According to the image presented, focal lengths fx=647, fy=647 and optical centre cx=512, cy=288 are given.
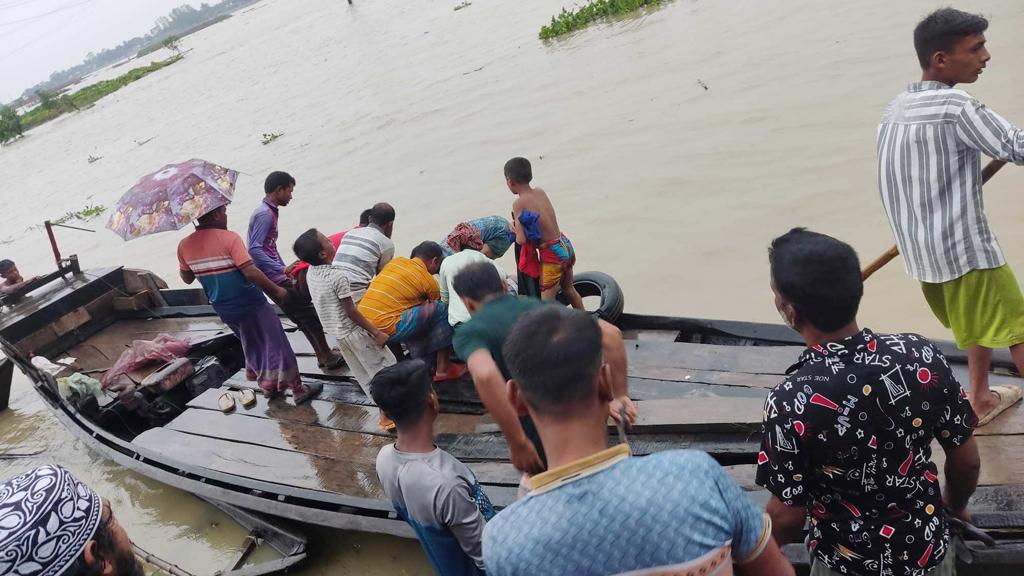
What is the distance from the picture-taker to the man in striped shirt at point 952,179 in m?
2.34

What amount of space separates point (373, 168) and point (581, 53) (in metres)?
5.95

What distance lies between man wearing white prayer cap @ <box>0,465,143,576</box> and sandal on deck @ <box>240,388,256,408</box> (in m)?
3.73

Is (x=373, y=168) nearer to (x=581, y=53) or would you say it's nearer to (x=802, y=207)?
(x=581, y=53)

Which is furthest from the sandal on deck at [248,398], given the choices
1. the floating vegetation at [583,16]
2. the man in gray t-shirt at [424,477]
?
the floating vegetation at [583,16]

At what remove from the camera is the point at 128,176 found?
19.8 m

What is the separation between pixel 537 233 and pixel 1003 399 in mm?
2768

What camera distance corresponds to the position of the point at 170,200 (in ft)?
13.8

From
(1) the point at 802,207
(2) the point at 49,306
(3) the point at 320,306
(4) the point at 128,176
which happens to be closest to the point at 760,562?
(3) the point at 320,306

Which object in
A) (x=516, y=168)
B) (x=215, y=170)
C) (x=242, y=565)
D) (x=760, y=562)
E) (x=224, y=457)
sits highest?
(x=215, y=170)

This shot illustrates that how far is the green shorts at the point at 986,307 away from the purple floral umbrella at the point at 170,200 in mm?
4095

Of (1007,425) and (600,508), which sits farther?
(1007,425)

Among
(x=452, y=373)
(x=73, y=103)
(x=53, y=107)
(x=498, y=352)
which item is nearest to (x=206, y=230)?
(x=452, y=373)

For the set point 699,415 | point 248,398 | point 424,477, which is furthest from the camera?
point 248,398

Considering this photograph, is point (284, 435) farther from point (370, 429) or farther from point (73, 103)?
point (73, 103)
